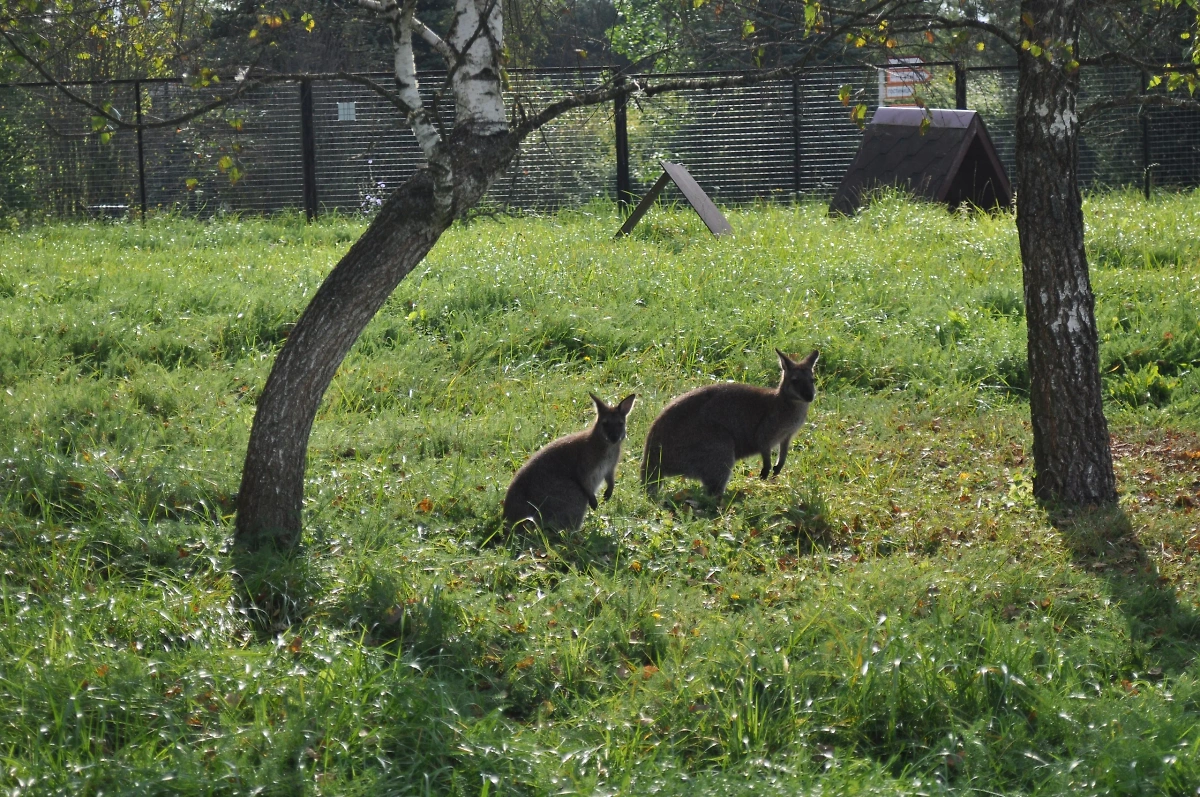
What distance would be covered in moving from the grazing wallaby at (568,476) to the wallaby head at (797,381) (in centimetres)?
117

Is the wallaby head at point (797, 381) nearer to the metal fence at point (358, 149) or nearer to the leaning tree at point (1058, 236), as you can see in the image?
the leaning tree at point (1058, 236)

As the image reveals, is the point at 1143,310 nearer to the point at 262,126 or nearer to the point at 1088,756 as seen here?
the point at 1088,756

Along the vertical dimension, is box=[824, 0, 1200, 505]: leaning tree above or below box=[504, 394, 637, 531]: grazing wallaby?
above

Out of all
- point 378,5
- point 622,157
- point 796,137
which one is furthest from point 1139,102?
point 796,137

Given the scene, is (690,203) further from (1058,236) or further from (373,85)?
(373,85)

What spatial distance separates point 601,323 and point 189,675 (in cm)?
600

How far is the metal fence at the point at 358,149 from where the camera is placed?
58.7 ft

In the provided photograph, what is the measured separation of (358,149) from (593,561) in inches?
523

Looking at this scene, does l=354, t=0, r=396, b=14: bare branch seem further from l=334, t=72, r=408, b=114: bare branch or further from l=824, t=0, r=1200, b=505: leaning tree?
l=824, t=0, r=1200, b=505: leaning tree

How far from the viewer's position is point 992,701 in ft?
15.5

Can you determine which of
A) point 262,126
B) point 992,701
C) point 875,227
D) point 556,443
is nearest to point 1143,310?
point 875,227

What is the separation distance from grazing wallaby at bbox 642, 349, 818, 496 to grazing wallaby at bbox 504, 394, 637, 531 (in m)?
0.48

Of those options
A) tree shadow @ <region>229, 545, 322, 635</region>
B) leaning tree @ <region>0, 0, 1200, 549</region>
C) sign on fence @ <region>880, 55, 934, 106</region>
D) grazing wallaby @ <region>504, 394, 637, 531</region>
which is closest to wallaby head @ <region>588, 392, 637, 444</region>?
grazing wallaby @ <region>504, 394, 637, 531</region>

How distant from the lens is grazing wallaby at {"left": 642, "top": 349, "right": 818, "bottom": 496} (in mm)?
7449
